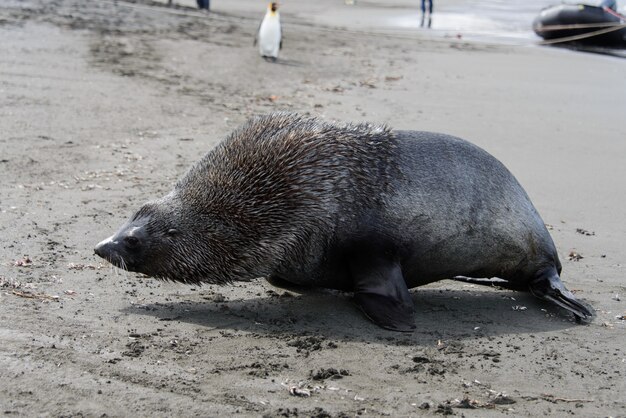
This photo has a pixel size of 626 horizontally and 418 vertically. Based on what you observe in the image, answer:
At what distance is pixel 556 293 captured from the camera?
6.84 metres

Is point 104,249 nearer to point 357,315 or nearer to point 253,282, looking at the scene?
point 253,282

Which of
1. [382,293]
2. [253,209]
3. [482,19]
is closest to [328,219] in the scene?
[253,209]

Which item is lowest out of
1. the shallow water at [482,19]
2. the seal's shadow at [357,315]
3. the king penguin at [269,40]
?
the shallow water at [482,19]

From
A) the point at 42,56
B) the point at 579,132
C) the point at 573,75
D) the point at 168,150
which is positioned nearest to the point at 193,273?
the point at 168,150

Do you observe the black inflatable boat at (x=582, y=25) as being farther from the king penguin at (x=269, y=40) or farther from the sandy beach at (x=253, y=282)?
the king penguin at (x=269, y=40)

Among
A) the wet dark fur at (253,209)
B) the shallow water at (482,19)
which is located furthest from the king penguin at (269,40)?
the wet dark fur at (253,209)

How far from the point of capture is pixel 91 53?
48.3 feet

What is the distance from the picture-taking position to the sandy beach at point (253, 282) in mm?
5121

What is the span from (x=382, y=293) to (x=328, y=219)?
2.00 ft

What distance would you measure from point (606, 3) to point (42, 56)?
17046 millimetres

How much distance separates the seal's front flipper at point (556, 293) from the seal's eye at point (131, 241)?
286cm

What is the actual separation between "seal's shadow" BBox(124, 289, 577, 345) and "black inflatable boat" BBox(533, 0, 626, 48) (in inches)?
685

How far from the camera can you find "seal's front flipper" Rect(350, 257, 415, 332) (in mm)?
6242

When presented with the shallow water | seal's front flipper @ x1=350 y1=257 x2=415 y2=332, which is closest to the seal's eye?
seal's front flipper @ x1=350 y1=257 x2=415 y2=332
